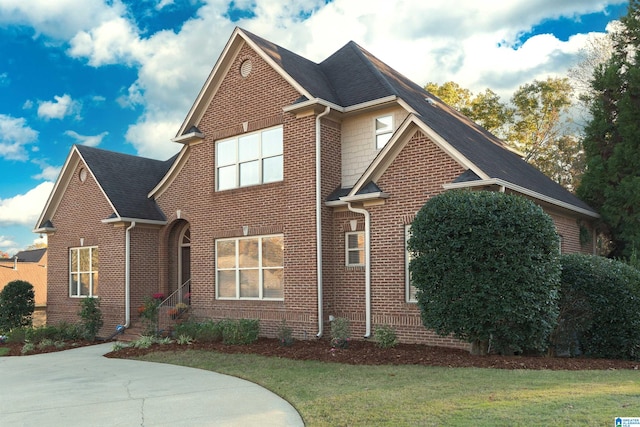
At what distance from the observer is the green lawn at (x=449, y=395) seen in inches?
254

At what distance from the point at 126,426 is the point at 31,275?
49106mm

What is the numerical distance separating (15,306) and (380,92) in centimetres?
1588

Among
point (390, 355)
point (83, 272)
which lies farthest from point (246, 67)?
point (83, 272)

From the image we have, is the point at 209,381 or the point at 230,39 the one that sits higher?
the point at 230,39

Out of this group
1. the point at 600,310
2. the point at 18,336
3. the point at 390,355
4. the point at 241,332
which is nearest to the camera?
the point at 390,355

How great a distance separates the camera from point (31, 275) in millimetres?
50438

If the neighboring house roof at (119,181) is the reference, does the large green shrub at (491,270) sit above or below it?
below

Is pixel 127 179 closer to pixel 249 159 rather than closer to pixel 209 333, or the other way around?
pixel 249 159

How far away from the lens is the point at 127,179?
2178cm

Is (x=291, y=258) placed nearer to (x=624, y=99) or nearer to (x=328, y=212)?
(x=328, y=212)

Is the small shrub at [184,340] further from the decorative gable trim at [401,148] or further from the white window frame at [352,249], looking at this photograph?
the decorative gable trim at [401,148]

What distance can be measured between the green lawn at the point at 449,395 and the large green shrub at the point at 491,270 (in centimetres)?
116

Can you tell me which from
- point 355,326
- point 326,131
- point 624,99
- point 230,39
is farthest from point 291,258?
point 624,99

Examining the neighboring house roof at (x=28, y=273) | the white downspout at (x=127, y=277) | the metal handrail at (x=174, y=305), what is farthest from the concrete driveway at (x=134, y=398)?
the neighboring house roof at (x=28, y=273)
